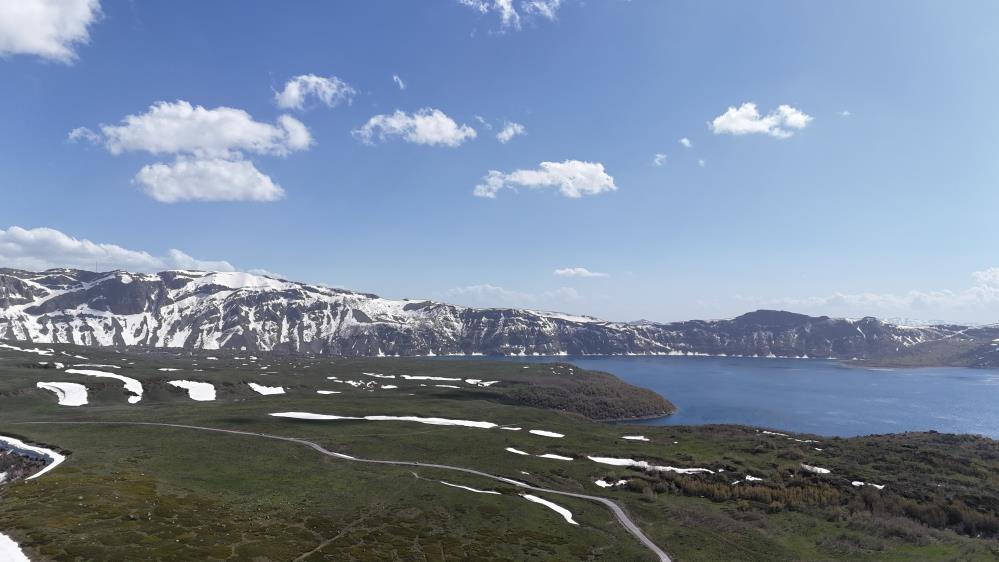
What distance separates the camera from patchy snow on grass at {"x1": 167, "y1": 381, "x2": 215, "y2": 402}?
166500 mm

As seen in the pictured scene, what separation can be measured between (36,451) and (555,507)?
7351 centimetres

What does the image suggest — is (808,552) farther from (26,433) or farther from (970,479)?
(26,433)

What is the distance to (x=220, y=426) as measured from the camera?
4173 inches

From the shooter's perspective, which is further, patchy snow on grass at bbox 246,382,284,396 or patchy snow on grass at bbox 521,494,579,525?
patchy snow on grass at bbox 246,382,284,396

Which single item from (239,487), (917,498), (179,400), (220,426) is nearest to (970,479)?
(917,498)

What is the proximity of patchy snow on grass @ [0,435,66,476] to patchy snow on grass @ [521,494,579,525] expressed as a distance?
5848 centimetres

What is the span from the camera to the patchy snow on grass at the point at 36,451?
68.6 metres

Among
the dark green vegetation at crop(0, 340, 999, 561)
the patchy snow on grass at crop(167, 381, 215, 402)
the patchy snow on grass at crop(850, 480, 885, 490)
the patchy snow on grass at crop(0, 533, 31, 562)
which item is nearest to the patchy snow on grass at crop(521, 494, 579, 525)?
the dark green vegetation at crop(0, 340, 999, 561)

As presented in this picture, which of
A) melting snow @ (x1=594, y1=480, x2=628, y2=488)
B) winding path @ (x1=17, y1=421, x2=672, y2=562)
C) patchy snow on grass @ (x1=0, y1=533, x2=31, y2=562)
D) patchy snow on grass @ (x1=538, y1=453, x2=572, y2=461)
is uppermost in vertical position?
patchy snow on grass @ (x1=0, y1=533, x2=31, y2=562)

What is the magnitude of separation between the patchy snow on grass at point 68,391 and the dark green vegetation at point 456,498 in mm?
17119

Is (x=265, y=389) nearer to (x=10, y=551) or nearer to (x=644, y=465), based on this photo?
(x=644, y=465)

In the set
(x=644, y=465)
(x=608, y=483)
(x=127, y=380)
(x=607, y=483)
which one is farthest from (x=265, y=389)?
(x=608, y=483)

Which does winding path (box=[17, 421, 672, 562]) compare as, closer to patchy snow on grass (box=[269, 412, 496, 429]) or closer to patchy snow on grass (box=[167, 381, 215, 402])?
patchy snow on grass (box=[269, 412, 496, 429])

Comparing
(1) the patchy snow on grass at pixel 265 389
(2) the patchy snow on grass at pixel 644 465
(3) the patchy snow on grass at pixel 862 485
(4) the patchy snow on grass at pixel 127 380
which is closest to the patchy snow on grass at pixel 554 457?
(2) the patchy snow on grass at pixel 644 465
